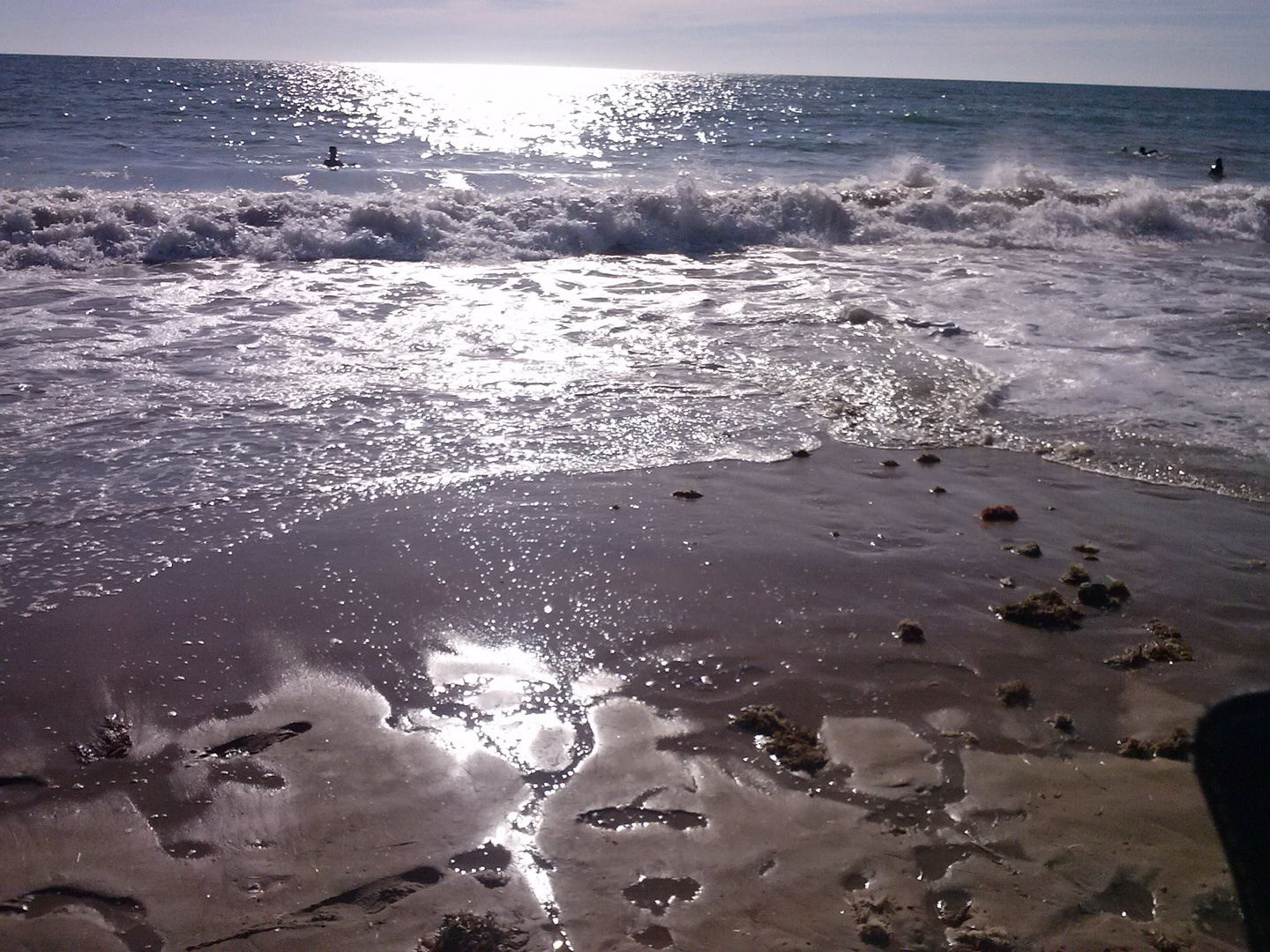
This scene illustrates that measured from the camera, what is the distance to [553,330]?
778 cm

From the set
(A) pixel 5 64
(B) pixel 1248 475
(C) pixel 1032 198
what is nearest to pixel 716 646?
(B) pixel 1248 475

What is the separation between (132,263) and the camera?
10492mm

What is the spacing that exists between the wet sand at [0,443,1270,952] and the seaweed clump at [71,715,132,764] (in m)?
0.03

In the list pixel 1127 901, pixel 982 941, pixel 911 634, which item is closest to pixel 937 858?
pixel 982 941

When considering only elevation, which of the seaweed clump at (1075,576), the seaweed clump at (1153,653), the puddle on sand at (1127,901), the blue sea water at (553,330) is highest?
→ the blue sea water at (553,330)

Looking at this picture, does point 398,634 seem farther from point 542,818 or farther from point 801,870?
point 801,870

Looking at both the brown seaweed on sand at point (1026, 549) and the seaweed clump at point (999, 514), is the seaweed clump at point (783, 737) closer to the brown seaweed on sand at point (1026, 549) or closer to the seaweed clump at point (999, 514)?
the brown seaweed on sand at point (1026, 549)

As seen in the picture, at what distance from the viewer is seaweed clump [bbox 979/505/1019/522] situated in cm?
463

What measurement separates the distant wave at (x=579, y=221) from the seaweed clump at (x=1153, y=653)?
351 inches

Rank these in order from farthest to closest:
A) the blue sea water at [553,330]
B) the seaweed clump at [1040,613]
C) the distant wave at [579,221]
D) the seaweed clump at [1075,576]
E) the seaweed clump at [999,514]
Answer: the distant wave at [579,221] < the blue sea water at [553,330] < the seaweed clump at [999,514] < the seaweed clump at [1075,576] < the seaweed clump at [1040,613]

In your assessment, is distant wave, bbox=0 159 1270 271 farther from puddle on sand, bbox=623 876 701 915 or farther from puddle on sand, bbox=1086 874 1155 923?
puddle on sand, bbox=1086 874 1155 923

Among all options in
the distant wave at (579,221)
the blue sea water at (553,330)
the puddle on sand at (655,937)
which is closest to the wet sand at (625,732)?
the puddle on sand at (655,937)

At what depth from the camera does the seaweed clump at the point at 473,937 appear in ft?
7.53

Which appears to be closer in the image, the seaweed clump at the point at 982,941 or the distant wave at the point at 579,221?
the seaweed clump at the point at 982,941
